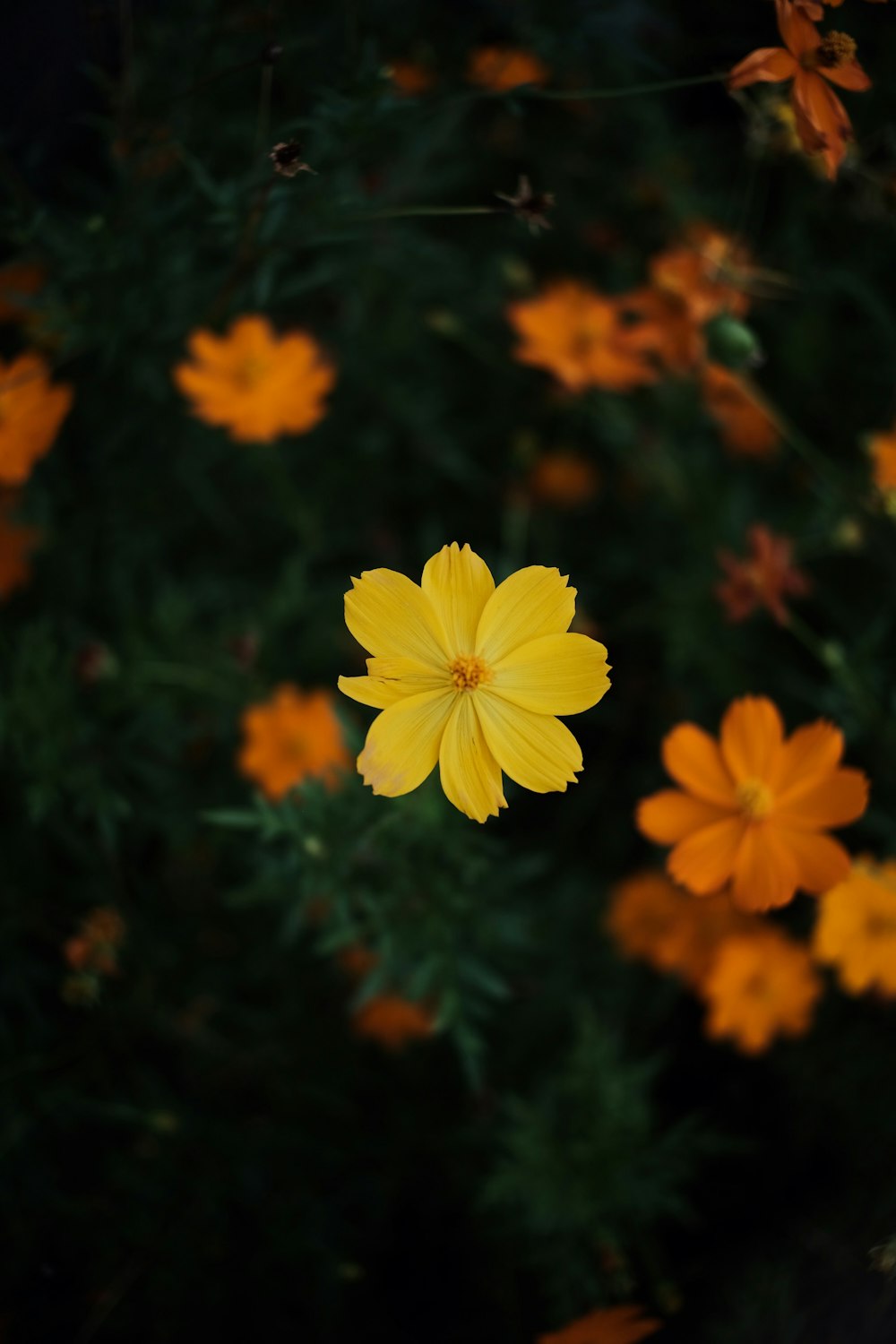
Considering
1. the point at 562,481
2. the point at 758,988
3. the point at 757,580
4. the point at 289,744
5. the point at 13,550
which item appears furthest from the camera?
the point at 562,481

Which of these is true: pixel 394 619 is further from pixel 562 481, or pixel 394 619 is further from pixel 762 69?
pixel 562 481

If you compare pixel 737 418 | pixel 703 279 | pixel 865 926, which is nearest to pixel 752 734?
pixel 865 926

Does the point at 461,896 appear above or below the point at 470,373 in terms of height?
below

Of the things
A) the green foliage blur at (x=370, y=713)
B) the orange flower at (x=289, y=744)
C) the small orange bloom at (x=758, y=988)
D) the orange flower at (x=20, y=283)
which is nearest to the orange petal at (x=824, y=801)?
the green foliage blur at (x=370, y=713)

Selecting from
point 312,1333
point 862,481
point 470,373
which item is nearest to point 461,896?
point 312,1333

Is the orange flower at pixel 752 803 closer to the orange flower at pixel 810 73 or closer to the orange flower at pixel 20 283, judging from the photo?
the orange flower at pixel 810 73

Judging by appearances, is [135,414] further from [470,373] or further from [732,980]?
[732,980]
